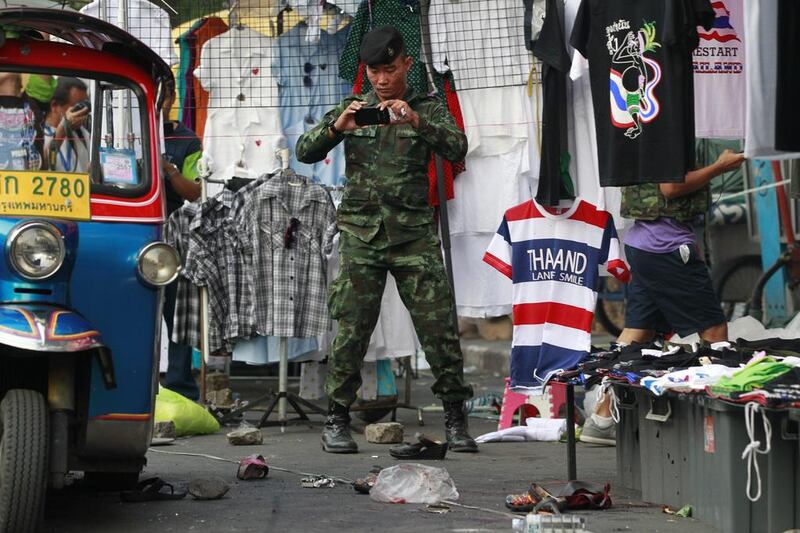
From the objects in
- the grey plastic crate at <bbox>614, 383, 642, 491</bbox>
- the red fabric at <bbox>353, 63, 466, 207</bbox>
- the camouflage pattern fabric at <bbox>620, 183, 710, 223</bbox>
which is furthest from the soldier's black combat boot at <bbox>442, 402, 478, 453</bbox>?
the red fabric at <bbox>353, 63, 466, 207</bbox>

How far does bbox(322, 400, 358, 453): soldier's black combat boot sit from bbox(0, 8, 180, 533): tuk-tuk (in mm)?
2078

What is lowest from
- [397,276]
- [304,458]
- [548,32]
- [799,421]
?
[304,458]

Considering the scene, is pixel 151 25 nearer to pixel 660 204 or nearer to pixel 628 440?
pixel 660 204

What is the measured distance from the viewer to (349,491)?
644cm

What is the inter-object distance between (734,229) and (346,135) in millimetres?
7405

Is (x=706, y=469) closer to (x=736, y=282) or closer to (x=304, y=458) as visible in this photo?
(x=304, y=458)

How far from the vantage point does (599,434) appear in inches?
325

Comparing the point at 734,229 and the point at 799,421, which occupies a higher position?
the point at 734,229

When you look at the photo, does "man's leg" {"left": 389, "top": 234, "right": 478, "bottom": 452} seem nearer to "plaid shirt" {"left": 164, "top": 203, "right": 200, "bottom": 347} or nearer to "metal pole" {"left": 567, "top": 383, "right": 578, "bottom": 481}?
"metal pole" {"left": 567, "top": 383, "right": 578, "bottom": 481}

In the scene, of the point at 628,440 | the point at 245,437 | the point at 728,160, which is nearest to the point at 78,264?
the point at 628,440

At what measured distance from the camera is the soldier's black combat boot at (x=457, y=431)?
793 centimetres

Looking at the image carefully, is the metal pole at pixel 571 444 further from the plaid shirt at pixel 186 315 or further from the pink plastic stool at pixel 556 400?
the plaid shirt at pixel 186 315

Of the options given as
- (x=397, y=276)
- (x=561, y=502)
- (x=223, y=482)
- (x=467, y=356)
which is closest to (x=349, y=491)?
(x=223, y=482)

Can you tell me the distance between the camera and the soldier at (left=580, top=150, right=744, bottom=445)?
7465 millimetres
